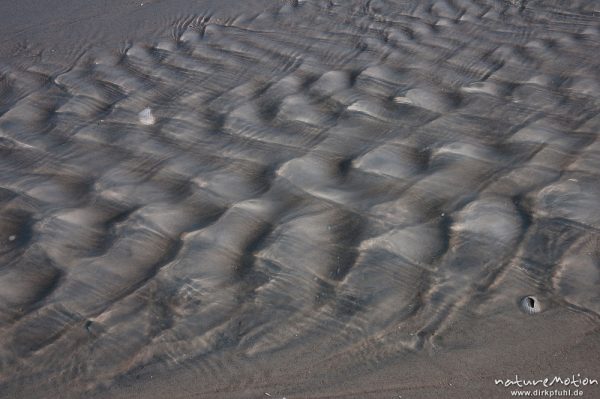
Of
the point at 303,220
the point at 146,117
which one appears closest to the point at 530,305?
the point at 303,220

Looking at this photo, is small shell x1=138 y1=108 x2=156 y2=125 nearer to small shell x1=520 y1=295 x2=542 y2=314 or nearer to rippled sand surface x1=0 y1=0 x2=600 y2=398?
rippled sand surface x1=0 y1=0 x2=600 y2=398

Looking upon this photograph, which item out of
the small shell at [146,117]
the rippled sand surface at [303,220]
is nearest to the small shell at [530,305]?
the rippled sand surface at [303,220]

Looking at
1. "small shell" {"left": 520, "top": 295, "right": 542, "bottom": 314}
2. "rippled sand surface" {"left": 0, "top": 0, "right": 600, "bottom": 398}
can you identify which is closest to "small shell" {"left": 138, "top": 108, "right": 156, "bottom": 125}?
"rippled sand surface" {"left": 0, "top": 0, "right": 600, "bottom": 398}

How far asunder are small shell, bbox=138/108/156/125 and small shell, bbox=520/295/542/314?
1991mm

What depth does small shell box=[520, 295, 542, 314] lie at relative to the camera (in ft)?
6.42

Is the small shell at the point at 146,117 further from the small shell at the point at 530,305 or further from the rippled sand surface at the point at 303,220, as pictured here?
the small shell at the point at 530,305

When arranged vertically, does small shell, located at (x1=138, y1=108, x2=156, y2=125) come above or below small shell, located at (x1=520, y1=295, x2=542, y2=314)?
above

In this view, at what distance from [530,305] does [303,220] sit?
2.82ft

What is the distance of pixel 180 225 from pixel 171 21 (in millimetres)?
2344

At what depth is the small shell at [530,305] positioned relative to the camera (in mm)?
1958

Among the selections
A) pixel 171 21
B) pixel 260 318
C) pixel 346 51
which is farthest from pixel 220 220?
pixel 171 21

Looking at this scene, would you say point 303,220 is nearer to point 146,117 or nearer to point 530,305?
point 530,305

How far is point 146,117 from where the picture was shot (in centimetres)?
315

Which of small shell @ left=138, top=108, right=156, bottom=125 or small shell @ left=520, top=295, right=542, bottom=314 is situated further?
small shell @ left=138, top=108, right=156, bottom=125
